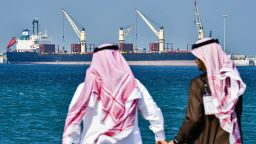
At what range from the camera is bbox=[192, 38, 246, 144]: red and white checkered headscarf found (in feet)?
23.1

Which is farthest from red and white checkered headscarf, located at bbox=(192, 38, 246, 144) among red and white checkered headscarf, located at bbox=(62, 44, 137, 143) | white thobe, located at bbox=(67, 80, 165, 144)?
red and white checkered headscarf, located at bbox=(62, 44, 137, 143)

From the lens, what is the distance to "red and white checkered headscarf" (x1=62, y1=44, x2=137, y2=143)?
6953mm

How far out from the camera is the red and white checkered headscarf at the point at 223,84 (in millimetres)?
7035

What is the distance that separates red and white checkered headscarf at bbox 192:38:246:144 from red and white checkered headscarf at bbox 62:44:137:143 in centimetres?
75

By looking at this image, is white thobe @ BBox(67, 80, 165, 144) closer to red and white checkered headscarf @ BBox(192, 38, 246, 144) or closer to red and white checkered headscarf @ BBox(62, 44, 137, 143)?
red and white checkered headscarf @ BBox(62, 44, 137, 143)

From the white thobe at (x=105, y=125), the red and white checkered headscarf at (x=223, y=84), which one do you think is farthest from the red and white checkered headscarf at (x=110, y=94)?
the red and white checkered headscarf at (x=223, y=84)

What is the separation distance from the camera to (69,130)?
6.98 m

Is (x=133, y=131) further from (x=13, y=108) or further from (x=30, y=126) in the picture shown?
(x=13, y=108)

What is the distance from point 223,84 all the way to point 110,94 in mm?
1099

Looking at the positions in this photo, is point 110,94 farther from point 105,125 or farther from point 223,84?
point 223,84

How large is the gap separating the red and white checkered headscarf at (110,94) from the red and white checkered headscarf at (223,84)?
2.47 feet

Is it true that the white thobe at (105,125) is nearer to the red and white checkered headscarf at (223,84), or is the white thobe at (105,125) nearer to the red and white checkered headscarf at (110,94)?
the red and white checkered headscarf at (110,94)

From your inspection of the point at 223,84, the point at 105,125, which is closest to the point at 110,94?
the point at 105,125

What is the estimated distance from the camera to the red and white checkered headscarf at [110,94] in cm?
695
